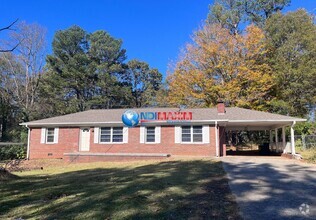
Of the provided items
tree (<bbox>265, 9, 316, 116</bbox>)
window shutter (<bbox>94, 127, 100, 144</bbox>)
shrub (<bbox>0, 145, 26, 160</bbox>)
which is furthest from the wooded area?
window shutter (<bbox>94, 127, 100, 144</bbox>)

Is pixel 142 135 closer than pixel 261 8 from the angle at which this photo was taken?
Yes

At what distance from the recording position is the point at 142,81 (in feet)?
144

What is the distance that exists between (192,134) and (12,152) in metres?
13.8

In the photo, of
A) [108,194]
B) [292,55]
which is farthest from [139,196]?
[292,55]

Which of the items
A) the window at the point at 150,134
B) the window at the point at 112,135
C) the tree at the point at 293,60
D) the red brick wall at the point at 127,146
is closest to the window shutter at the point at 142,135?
the red brick wall at the point at 127,146

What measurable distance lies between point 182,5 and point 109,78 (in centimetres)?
1617

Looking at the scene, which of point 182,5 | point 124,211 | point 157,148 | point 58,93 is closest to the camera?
point 124,211

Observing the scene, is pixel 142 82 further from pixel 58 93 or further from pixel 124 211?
pixel 124 211

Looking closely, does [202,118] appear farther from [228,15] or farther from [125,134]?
[228,15]

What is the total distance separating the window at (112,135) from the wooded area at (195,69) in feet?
31.2

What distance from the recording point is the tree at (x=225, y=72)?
1067 inches

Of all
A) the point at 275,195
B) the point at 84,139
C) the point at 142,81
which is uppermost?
the point at 142,81

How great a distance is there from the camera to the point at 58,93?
117 feet

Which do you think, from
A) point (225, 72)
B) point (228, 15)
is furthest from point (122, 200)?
point (228, 15)
